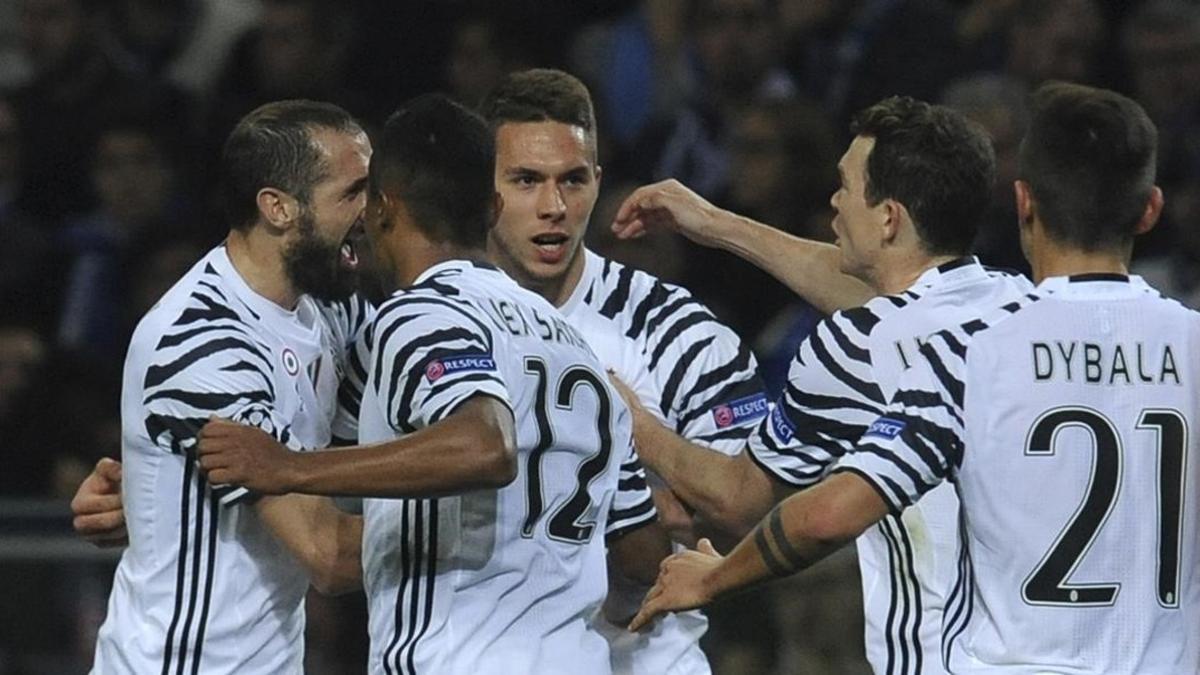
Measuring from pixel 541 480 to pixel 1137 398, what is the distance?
1.14 metres

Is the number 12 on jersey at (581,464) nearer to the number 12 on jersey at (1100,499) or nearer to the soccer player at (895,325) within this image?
the soccer player at (895,325)

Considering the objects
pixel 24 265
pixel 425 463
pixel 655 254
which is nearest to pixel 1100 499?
pixel 425 463

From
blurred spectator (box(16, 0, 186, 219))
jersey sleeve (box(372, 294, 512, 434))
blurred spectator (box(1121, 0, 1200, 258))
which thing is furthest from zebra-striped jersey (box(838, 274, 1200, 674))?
blurred spectator (box(16, 0, 186, 219))

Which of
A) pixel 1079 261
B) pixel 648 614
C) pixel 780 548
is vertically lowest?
pixel 648 614

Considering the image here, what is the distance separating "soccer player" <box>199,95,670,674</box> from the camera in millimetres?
4457

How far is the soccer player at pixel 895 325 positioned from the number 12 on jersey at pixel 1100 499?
0.34m

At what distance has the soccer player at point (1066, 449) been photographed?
4.39 meters

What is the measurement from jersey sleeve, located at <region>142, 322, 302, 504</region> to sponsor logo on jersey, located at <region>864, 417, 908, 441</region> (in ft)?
3.95

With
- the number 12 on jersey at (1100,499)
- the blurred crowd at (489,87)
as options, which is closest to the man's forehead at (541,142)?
the number 12 on jersey at (1100,499)

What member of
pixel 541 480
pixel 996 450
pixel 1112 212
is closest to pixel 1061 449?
pixel 996 450

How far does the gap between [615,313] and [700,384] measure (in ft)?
0.86

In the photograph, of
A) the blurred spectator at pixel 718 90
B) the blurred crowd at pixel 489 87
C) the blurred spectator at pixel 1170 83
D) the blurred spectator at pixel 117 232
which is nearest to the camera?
the blurred crowd at pixel 489 87

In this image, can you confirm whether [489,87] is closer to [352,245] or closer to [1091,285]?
[352,245]

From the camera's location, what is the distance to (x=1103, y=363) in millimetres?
4430
